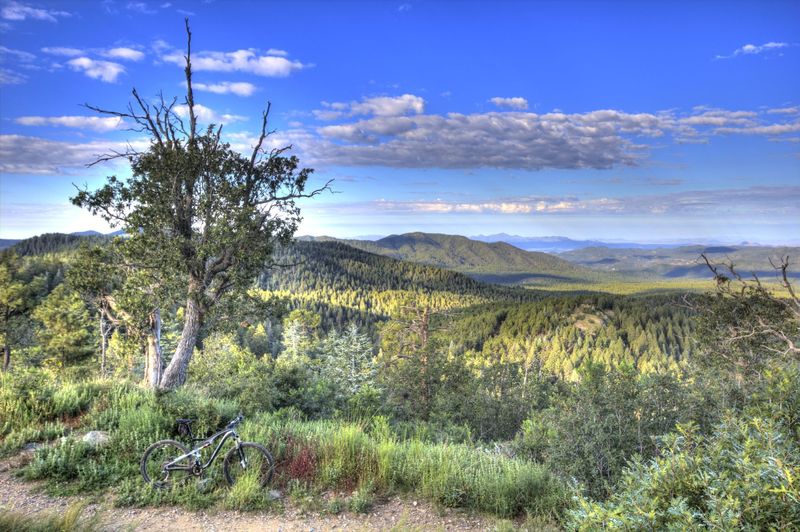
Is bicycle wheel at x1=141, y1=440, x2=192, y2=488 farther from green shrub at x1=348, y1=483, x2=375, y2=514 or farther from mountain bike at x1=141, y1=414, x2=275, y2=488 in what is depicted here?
green shrub at x1=348, y1=483, x2=375, y2=514

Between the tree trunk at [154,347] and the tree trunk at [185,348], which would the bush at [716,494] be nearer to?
the tree trunk at [185,348]

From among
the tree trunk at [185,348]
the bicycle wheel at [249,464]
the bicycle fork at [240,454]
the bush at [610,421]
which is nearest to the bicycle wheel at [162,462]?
the bicycle wheel at [249,464]

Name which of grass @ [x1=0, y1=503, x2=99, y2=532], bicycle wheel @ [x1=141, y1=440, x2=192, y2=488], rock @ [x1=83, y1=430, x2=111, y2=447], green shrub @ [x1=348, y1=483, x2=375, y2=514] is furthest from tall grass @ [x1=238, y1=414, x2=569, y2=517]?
grass @ [x1=0, y1=503, x2=99, y2=532]

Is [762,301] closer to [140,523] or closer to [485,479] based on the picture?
[485,479]

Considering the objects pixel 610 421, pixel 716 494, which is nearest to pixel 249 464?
pixel 716 494

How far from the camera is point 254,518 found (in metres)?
6.57

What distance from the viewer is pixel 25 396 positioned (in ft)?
32.7

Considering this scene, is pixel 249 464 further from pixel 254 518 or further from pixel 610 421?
pixel 610 421

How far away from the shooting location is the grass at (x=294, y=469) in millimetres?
6918

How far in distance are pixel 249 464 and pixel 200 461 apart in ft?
2.82

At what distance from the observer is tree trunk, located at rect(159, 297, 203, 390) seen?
15.8 meters

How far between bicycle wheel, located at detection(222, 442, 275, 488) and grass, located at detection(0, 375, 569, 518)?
217 millimetres

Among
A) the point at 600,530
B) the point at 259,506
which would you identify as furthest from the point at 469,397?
the point at 600,530

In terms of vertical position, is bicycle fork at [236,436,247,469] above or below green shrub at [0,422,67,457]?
above
